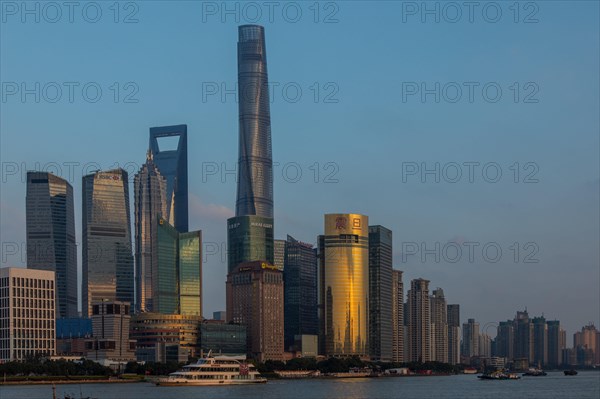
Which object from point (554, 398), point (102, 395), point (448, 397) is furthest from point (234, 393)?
point (554, 398)

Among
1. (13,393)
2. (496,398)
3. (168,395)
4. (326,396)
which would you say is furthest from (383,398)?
(13,393)

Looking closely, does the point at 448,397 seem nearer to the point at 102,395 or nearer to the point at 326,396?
the point at 326,396

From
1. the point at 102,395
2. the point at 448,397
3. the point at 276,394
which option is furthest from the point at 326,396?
the point at 102,395

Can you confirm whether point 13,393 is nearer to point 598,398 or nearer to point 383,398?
point 383,398

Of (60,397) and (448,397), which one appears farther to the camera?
(448,397)

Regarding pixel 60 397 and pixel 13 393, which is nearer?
pixel 60 397

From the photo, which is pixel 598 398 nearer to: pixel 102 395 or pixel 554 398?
pixel 554 398
